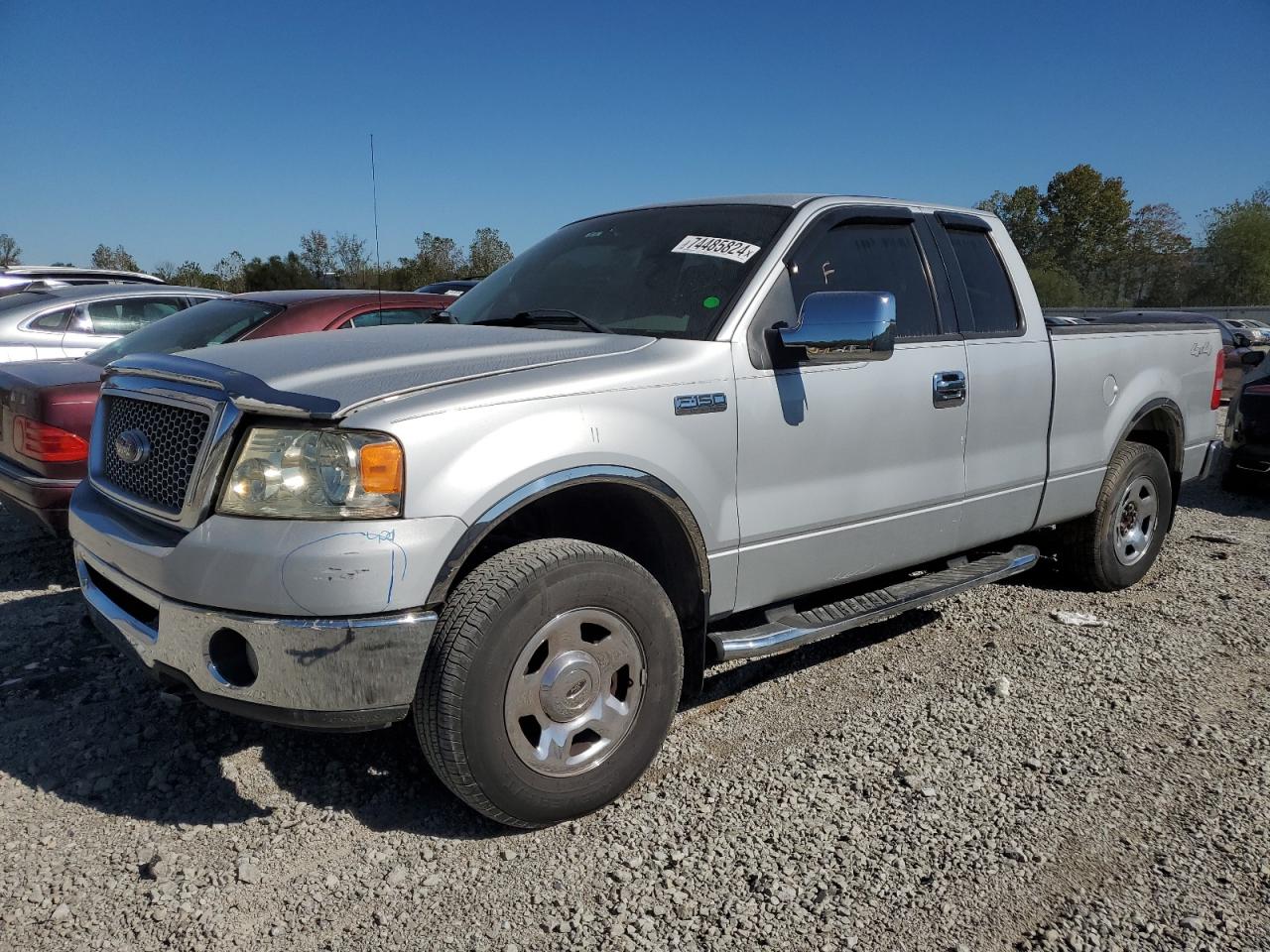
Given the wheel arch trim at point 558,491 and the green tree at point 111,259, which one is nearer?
the wheel arch trim at point 558,491

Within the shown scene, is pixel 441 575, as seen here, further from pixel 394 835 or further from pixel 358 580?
pixel 394 835

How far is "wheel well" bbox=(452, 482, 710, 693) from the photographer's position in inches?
116

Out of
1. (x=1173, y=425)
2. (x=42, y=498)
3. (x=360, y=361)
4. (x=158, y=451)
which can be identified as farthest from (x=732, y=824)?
(x=1173, y=425)

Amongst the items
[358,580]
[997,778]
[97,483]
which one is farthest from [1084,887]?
[97,483]

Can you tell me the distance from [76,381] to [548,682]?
3292 mm

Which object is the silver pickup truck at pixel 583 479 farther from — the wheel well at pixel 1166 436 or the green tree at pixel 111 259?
the green tree at pixel 111 259

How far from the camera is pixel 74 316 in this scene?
754 centimetres

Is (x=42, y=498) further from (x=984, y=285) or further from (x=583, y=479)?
(x=984, y=285)

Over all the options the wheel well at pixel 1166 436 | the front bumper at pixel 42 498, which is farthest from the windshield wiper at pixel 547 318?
the wheel well at pixel 1166 436

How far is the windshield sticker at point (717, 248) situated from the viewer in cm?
338

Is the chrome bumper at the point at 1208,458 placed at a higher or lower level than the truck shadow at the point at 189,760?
higher

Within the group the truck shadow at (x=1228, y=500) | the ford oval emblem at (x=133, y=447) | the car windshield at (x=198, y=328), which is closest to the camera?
the ford oval emblem at (x=133, y=447)

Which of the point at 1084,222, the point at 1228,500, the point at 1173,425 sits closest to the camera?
the point at 1173,425

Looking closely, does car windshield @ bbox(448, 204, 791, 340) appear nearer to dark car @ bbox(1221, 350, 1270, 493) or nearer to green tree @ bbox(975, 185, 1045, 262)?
dark car @ bbox(1221, 350, 1270, 493)
